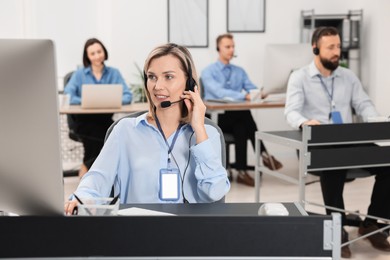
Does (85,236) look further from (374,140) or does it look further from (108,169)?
(374,140)

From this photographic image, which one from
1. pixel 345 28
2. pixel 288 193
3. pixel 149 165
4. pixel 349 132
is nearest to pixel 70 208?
pixel 149 165

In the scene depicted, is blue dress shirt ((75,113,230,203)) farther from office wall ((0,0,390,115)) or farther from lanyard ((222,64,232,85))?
office wall ((0,0,390,115))

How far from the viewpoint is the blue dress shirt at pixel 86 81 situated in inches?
220

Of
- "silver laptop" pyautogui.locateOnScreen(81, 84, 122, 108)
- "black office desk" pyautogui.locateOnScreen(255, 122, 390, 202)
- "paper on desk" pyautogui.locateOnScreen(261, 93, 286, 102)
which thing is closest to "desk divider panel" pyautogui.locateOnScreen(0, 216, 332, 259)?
"black office desk" pyautogui.locateOnScreen(255, 122, 390, 202)

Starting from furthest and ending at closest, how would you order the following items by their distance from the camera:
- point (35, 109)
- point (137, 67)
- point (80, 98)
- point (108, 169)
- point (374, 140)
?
1. point (137, 67)
2. point (80, 98)
3. point (374, 140)
4. point (108, 169)
5. point (35, 109)

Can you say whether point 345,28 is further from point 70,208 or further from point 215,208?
point 70,208

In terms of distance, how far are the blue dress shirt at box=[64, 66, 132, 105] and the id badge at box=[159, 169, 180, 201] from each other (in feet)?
12.1

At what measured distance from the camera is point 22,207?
4.24ft

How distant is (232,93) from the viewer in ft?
20.0

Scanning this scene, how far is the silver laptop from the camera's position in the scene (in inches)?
206

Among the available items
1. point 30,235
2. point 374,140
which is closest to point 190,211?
point 30,235

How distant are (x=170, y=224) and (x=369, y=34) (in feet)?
20.4

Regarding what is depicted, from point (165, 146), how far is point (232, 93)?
13.1ft

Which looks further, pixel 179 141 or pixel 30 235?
pixel 179 141
